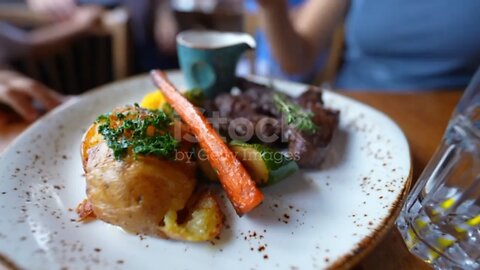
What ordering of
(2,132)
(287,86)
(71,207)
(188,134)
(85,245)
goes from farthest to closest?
(287,86) < (2,132) < (188,134) < (71,207) < (85,245)

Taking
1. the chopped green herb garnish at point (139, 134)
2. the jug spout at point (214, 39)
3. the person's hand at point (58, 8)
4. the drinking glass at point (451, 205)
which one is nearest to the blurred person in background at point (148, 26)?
the person's hand at point (58, 8)

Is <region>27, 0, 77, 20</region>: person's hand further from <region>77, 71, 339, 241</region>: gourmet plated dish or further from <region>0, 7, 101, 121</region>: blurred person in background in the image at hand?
<region>77, 71, 339, 241</region>: gourmet plated dish

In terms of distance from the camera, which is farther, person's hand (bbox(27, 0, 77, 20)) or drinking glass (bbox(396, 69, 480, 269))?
person's hand (bbox(27, 0, 77, 20))

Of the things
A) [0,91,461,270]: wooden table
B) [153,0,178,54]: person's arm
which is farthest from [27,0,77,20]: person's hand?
[0,91,461,270]: wooden table

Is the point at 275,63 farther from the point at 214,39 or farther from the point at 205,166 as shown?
the point at 205,166

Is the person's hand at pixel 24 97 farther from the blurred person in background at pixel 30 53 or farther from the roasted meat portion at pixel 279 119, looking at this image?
the roasted meat portion at pixel 279 119

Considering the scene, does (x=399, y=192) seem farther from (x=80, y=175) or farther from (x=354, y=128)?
(x=80, y=175)

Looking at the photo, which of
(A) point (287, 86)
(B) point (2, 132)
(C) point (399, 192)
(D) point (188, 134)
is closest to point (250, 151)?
(D) point (188, 134)
